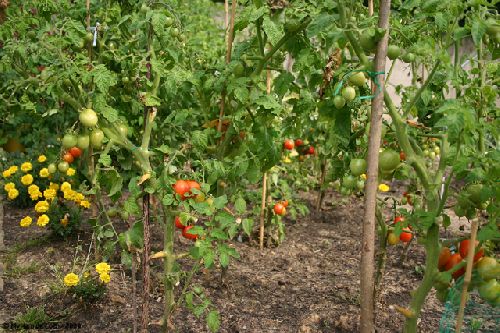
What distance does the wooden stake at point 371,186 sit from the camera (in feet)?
6.06

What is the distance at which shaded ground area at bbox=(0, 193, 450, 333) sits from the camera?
2.61 m

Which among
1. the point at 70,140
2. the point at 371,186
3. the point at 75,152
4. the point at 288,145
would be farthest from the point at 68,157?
the point at 371,186

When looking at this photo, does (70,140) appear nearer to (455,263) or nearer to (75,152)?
(75,152)

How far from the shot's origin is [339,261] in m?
3.46

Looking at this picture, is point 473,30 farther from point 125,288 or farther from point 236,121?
point 125,288

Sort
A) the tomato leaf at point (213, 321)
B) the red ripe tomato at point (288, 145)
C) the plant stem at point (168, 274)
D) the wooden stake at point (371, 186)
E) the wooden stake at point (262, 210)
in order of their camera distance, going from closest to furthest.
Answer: the wooden stake at point (371, 186)
the tomato leaf at point (213, 321)
the plant stem at point (168, 274)
the wooden stake at point (262, 210)
the red ripe tomato at point (288, 145)

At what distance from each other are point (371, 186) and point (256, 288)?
1324 millimetres

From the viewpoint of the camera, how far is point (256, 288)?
3.01m

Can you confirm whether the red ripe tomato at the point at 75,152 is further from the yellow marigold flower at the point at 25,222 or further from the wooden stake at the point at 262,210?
the wooden stake at the point at 262,210

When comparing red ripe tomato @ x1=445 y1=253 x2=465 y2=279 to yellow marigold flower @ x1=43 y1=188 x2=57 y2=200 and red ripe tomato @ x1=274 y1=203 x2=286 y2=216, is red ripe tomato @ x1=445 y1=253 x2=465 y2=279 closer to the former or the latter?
red ripe tomato @ x1=274 y1=203 x2=286 y2=216

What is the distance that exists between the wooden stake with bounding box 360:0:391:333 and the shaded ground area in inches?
26.6

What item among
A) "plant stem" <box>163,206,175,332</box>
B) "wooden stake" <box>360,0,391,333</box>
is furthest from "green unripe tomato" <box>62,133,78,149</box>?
"wooden stake" <box>360,0,391,333</box>

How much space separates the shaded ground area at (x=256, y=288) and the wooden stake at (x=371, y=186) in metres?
0.68

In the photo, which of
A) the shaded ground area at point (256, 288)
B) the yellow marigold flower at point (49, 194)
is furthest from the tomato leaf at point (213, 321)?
the yellow marigold flower at point (49, 194)
